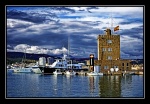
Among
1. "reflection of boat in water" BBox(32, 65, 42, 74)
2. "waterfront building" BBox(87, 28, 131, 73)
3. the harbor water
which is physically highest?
"waterfront building" BBox(87, 28, 131, 73)

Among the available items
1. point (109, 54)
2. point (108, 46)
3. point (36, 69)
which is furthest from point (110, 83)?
point (36, 69)

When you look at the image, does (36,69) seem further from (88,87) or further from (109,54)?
(109,54)

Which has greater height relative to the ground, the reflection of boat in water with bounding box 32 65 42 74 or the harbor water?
the reflection of boat in water with bounding box 32 65 42 74

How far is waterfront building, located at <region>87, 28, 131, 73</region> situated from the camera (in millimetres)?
12438

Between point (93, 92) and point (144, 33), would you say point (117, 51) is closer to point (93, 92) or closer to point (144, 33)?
point (93, 92)

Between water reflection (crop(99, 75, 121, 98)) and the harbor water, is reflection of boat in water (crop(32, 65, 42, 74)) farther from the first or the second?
water reflection (crop(99, 75, 121, 98))

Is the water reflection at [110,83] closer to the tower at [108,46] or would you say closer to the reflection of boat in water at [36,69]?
the tower at [108,46]

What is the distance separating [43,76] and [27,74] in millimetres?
1768

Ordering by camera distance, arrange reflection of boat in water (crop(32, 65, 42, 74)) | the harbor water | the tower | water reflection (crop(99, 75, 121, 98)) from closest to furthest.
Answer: the harbor water < the tower < water reflection (crop(99, 75, 121, 98)) < reflection of boat in water (crop(32, 65, 42, 74))

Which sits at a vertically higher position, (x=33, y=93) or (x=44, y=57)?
(x=44, y=57)

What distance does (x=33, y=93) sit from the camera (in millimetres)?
11719

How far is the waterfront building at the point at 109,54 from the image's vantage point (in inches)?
490

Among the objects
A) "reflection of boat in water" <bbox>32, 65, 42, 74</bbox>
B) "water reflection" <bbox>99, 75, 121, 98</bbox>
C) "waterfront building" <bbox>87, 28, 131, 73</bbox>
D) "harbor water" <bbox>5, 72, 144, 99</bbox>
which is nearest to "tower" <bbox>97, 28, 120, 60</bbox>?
"waterfront building" <bbox>87, 28, 131, 73</bbox>

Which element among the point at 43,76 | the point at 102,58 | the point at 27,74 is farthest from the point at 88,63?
the point at 27,74
